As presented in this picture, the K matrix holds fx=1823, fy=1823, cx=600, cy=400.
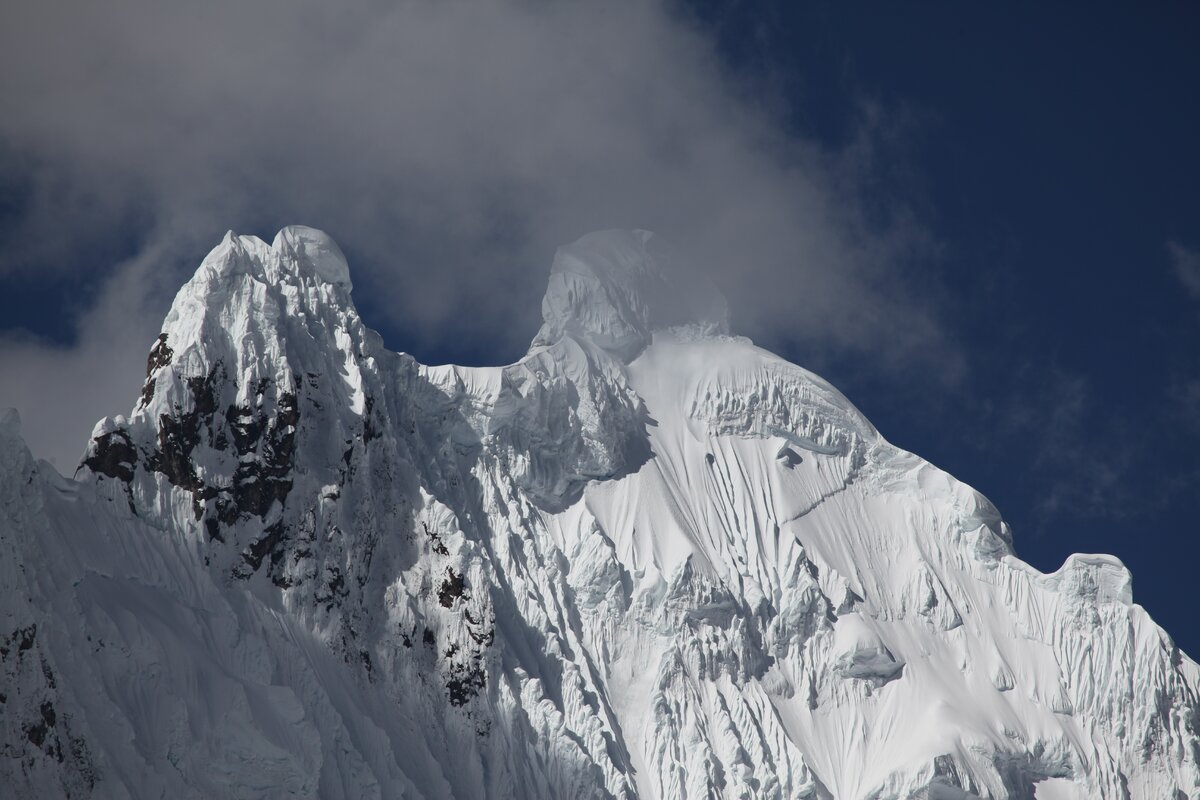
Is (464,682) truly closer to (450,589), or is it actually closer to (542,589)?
(450,589)

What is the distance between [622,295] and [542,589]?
114ft

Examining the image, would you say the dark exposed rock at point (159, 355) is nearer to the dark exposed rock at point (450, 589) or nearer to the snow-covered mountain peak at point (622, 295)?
the dark exposed rock at point (450, 589)

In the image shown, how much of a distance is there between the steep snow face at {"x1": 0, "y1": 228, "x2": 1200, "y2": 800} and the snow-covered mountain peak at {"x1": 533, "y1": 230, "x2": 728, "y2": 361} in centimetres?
29

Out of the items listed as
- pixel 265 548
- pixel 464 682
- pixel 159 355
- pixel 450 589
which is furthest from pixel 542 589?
pixel 159 355

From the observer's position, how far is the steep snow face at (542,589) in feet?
343

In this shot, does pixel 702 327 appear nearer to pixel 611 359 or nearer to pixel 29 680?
pixel 611 359

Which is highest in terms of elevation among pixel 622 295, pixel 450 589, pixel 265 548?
pixel 622 295

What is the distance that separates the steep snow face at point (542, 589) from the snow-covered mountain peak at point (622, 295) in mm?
287

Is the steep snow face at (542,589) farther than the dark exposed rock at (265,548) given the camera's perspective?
No

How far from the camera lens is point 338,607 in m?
120

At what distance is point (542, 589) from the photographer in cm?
13512

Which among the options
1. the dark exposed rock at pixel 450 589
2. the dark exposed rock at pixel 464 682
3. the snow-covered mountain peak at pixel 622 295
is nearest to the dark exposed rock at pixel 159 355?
the dark exposed rock at pixel 450 589

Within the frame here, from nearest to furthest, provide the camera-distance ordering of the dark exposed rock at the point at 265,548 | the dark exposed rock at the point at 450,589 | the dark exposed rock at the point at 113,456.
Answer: the dark exposed rock at the point at 113,456 < the dark exposed rock at the point at 265,548 < the dark exposed rock at the point at 450,589

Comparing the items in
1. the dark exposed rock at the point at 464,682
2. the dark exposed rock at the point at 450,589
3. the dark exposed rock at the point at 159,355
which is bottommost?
the dark exposed rock at the point at 464,682
